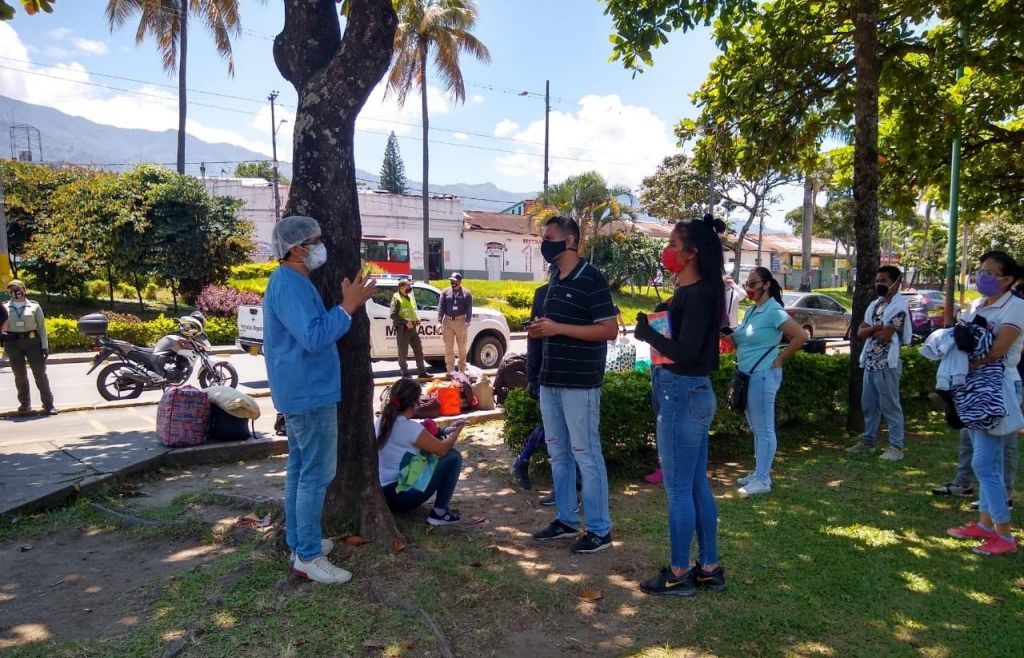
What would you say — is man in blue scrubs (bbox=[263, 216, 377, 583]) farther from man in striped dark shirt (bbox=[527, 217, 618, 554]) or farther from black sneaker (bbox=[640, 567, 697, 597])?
black sneaker (bbox=[640, 567, 697, 597])

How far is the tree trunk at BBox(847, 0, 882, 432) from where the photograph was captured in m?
7.59

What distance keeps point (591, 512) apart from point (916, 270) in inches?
1759

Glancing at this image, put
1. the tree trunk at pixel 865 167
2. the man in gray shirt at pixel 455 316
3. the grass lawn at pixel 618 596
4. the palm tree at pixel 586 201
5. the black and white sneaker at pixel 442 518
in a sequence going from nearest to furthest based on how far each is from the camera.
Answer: the grass lawn at pixel 618 596 < the black and white sneaker at pixel 442 518 < the tree trunk at pixel 865 167 < the man in gray shirt at pixel 455 316 < the palm tree at pixel 586 201

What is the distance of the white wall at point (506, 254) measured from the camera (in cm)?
4275

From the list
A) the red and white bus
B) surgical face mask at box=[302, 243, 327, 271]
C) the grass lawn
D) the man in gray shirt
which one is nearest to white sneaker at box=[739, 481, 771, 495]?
the grass lawn

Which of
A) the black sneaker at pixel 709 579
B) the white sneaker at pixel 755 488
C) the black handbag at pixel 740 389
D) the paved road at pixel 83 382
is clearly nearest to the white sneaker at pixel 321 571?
the black sneaker at pixel 709 579

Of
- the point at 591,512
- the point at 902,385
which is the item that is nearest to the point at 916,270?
Result: the point at 902,385

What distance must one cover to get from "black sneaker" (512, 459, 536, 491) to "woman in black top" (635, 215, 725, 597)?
2110 millimetres

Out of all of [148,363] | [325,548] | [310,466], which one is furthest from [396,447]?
[148,363]

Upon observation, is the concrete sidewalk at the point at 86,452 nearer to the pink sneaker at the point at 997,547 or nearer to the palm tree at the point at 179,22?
the pink sneaker at the point at 997,547

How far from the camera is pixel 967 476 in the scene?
5.41 meters

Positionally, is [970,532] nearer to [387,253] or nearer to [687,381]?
[687,381]

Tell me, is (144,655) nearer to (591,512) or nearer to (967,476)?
(591,512)

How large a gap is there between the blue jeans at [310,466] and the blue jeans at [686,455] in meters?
1.71
